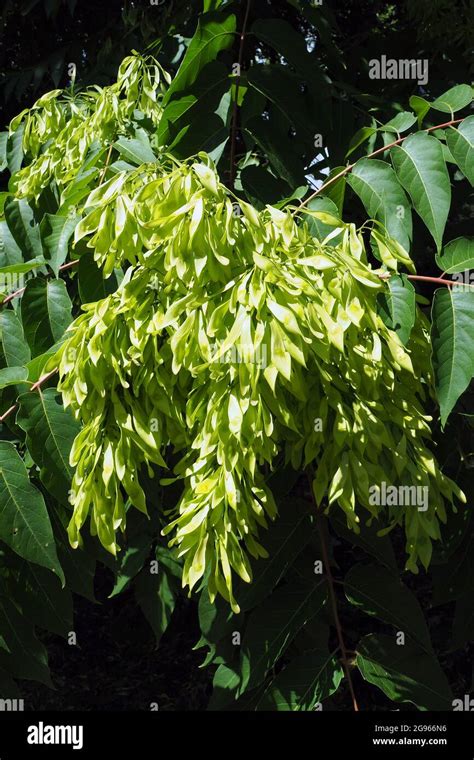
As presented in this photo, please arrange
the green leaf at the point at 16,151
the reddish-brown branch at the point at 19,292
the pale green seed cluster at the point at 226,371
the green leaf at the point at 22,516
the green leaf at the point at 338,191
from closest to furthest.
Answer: the pale green seed cluster at the point at 226,371 < the green leaf at the point at 22,516 < the green leaf at the point at 338,191 < the reddish-brown branch at the point at 19,292 < the green leaf at the point at 16,151

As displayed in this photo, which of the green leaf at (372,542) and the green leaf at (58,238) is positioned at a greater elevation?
the green leaf at (58,238)

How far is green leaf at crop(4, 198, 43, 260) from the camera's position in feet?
6.45

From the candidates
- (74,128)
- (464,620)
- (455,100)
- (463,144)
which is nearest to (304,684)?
(464,620)

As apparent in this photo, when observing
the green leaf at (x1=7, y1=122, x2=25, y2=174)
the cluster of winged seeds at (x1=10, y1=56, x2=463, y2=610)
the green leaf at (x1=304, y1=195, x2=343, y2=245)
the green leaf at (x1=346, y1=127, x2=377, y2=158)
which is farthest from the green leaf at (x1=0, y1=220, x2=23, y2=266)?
the green leaf at (x1=346, y1=127, x2=377, y2=158)

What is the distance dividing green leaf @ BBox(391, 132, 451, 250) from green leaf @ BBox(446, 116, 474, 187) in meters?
0.04

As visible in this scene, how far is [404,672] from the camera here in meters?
1.77

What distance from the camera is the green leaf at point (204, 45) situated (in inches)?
74.4

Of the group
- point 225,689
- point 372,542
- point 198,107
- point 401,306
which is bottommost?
point 225,689

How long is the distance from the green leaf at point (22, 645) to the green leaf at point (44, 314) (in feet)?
1.77

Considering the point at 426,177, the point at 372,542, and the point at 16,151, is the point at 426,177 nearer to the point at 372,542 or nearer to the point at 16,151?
the point at 372,542

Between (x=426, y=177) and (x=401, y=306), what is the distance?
1.03 feet

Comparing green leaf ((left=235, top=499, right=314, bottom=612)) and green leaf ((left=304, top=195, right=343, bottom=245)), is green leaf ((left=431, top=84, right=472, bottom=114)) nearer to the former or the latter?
green leaf ((left=304, top=195, right=343, bottom=245))

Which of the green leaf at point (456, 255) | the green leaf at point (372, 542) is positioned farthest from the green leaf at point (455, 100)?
the green leaf at point (372, 542)

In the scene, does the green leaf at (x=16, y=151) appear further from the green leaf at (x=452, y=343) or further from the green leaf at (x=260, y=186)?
the green leaf at (x=452, y=343)
